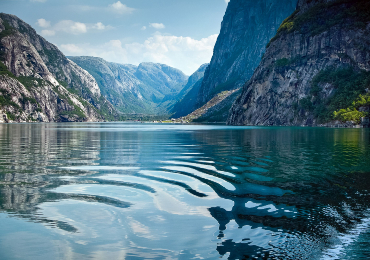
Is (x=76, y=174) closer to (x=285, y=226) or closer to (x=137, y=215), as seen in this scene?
(x=137, y=215)

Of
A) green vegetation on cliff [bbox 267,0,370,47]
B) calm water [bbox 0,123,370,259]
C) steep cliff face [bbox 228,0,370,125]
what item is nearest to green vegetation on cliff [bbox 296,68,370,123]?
steep cliff face [bbox 228,0,370,125]

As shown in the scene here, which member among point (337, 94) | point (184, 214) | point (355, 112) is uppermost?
point (337, 94)

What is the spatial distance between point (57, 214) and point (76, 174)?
992 centimetres

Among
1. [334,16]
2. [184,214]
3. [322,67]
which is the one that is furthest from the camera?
[334,16]

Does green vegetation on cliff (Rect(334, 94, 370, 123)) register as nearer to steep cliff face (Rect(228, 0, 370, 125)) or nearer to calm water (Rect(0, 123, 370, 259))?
steep cliff face (Rect(228, 0, 370, 125))

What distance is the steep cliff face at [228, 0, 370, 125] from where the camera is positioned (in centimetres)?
16638

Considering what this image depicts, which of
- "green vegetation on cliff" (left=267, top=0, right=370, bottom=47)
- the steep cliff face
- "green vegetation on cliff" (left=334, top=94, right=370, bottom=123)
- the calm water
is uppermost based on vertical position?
"green vegetation on cliff" (left=267, top=0, right=370, bottom=47)

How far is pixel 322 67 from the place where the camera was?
589 feet

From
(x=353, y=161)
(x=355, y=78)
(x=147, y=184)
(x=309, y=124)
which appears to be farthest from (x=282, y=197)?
(x=355, y=78)

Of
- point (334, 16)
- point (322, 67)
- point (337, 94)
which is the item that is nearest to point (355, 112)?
point (337, 94)

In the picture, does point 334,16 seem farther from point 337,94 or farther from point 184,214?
point 184,214

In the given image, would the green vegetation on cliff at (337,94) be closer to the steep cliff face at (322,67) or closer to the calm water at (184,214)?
the steep cliff face at (322,67)

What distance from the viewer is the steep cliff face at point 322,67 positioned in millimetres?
166375

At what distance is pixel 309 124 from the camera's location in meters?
169
